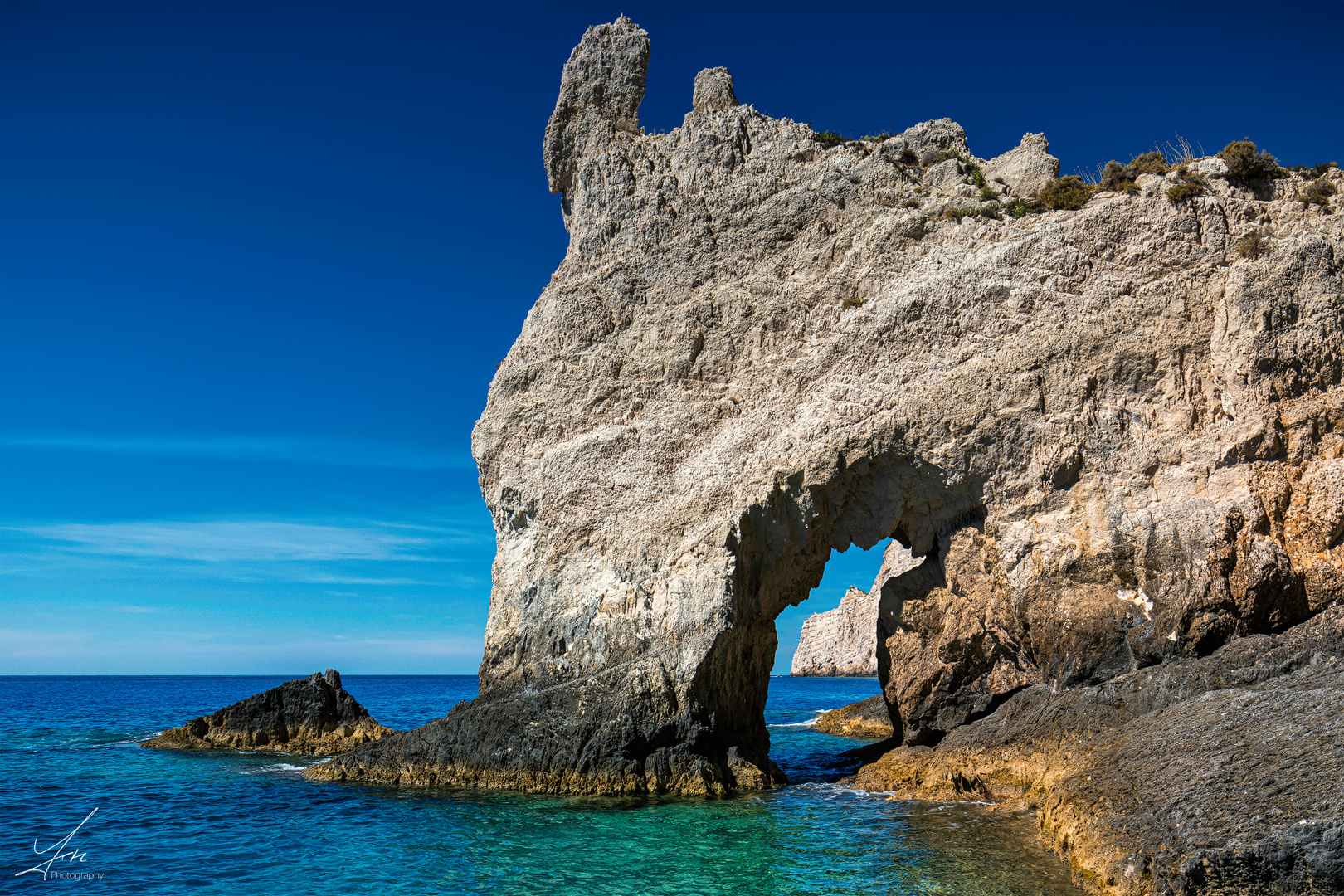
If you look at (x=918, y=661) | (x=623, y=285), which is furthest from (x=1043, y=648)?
(x=623, y=285)

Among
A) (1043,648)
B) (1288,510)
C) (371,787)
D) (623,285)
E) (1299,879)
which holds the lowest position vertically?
(371,787)

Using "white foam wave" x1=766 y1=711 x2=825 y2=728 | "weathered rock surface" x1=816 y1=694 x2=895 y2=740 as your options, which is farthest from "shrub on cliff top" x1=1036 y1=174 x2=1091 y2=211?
"white foam wave" x1=766 y1=711 x2=825 y2=728

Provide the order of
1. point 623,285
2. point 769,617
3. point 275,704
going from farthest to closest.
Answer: point 275,704 → point 623,285 → point 769,617

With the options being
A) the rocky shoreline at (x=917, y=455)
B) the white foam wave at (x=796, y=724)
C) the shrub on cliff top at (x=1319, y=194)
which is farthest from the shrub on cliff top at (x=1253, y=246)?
the white foam wave at (x=796, y=724)

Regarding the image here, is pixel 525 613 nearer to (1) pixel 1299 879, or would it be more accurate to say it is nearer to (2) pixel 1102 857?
(2) pixel 1102 857

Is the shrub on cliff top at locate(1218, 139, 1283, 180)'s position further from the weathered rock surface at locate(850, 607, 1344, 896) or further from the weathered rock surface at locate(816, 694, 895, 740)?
the weathered rock surface at locate(816, 694, 895, 740)


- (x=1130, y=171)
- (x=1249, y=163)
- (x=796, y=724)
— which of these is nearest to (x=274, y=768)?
(x=796, y=724)

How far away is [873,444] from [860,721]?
20.6 meters

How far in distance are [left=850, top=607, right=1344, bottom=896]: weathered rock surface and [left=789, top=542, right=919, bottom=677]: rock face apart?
246ft

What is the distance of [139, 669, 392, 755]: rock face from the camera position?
2869cm

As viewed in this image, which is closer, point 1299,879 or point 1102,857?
point 1299,879

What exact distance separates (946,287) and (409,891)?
15.4m

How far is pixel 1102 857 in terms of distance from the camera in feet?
33.3

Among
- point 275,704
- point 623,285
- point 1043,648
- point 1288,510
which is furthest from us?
point 275,704
